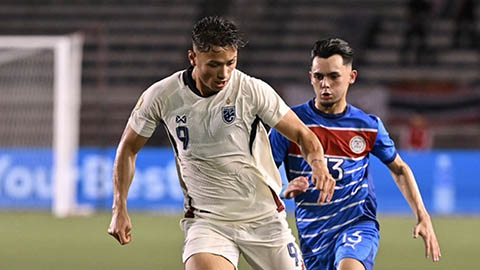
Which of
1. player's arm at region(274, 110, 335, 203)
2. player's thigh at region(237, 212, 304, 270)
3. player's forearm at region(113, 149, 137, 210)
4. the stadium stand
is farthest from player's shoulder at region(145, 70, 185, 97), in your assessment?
the stadium stand

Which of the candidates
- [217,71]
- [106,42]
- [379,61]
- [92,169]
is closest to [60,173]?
[92,169]

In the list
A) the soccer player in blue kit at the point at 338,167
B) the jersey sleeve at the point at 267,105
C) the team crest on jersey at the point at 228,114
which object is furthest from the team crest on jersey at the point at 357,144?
the team crest on jersey at the point at 228,114

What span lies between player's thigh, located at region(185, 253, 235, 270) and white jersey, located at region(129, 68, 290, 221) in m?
0.25

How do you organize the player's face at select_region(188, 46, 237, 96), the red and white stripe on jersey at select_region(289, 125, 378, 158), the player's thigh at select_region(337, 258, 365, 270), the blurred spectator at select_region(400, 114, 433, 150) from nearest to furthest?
1. the player's face at select_region(188, 46, 237, 96)
2. the player's thigh at select_region(337, 258, 365, 270)
3. the red and white stripe on jersey at select_region(289, 125, 378, 158)
4. the blurred spectator at select_region(400, 114, 433, 150)

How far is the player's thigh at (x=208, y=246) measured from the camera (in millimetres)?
5422

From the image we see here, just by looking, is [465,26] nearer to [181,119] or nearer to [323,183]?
[181,119]

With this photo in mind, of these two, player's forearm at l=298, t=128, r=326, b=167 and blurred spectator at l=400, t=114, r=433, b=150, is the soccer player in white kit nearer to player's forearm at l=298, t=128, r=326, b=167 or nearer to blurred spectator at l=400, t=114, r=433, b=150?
player's forearm at l=298, t=128, r=326, b=167

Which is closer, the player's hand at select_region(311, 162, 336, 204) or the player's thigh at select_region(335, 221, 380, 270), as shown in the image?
the player's hand at select_region(311, 162, 336, 204)

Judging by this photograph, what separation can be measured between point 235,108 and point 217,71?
0.96 feet

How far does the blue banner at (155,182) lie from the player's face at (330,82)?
1039 centimetres

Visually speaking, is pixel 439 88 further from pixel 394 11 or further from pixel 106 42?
pixel 106 42

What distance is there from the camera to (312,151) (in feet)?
17.4

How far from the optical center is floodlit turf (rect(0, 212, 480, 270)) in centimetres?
1017

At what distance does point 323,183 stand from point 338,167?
4.01ft
